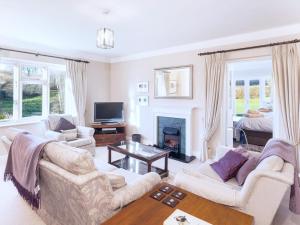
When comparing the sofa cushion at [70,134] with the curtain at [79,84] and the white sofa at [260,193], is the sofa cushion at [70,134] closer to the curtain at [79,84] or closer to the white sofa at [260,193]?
the curtain at [79,84]

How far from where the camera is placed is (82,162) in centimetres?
142

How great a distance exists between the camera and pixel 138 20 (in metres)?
3.06

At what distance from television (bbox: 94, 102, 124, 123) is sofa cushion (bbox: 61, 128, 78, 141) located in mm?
1017

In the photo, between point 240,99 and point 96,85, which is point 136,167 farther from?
point 240,99

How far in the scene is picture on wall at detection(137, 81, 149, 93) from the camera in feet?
17.2

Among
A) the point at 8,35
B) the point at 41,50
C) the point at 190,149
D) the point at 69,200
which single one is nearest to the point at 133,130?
the point at 190,149

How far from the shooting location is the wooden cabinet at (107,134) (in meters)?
5.10

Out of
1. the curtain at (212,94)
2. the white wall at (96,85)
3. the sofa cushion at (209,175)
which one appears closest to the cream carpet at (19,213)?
the sofa cushion at (209,175)

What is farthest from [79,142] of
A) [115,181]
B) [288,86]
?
[288,86]

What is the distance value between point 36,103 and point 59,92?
1.99 feet

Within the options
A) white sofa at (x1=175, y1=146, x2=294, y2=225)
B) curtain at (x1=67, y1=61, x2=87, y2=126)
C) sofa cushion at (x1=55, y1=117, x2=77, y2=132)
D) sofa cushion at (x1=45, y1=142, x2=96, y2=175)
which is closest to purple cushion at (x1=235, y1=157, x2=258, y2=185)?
white sofa at (x1=175, y1=146, x2=294, y2=225)

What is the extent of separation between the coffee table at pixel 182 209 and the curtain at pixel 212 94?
105 inches

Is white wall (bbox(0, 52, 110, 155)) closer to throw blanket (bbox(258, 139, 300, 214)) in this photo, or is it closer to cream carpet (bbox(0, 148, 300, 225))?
cream carpet (bbox(0, 148, 300, 225))

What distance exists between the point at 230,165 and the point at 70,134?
130 inches
